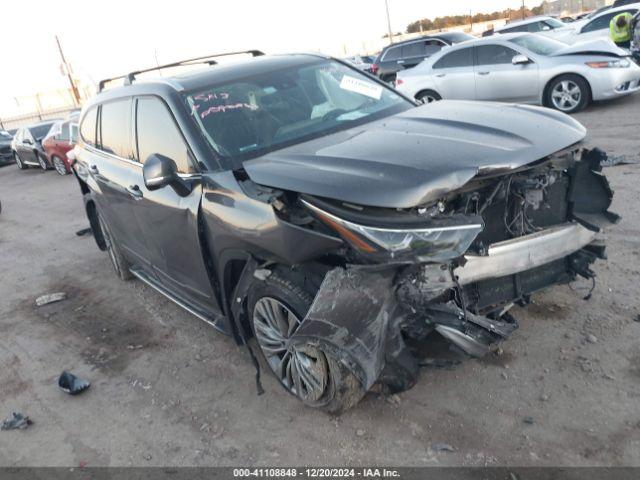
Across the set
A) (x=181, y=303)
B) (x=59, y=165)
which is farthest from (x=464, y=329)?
(x=59, y=165)

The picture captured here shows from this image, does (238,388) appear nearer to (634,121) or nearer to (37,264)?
(37,264)

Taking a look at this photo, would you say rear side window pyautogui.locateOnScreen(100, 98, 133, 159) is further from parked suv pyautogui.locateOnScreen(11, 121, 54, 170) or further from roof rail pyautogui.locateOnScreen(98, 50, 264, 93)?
parked suv pyautogui.locateOnScreen(11, 121, 54, 170)

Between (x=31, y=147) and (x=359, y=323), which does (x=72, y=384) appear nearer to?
(x=359, y=323)

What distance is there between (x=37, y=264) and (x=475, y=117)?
5.89 meters

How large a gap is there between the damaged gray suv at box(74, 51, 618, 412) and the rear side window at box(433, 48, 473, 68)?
26.3ft

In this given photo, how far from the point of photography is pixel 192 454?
3025 millimetres

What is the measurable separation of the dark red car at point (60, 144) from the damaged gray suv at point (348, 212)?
11.1m

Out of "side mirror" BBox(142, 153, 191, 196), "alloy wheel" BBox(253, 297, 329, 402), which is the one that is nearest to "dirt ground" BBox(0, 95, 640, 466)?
"alloy wheel" BBox(253, 297, 329, 402)

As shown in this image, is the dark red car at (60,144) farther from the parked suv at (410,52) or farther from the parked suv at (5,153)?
the parked suv at (410,52)

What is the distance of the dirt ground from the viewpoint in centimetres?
277

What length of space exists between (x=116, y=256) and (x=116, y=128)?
5.42 feet

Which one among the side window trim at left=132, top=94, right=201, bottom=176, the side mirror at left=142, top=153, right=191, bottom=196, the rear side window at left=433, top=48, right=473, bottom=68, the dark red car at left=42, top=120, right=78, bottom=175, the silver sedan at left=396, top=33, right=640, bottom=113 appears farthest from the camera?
the dark red car at left=42, top=120, right=78, bottom=175

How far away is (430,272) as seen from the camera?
262 cm

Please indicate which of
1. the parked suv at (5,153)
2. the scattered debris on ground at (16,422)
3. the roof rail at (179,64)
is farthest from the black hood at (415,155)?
the parked suv at (5,153)
